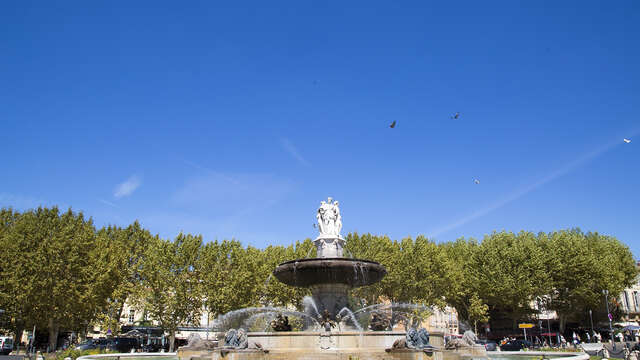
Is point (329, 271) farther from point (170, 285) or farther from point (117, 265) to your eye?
point (117, 265)

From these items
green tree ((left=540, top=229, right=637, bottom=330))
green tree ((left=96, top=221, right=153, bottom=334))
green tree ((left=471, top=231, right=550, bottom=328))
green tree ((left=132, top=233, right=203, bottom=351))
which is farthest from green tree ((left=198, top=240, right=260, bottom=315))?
green tree ((left=540, top=229, right=637, bottom=330))

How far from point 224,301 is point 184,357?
16307 millimetres

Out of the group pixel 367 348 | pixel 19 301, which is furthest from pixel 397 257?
pixel 19 301

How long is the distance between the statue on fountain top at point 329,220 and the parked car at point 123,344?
706 inches

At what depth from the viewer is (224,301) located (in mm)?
31219

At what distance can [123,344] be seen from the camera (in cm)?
3052

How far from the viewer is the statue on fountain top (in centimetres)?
1991

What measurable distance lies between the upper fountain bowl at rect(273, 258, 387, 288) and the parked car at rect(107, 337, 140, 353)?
1722cm

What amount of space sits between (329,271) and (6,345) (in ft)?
98.3

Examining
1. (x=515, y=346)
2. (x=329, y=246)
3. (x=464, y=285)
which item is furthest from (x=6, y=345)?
(x=515, y=346)

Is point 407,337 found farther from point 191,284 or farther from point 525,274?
point 525,274

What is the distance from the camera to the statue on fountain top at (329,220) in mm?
19906

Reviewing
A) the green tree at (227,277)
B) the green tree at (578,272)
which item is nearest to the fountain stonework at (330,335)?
the green tree at (227,277)

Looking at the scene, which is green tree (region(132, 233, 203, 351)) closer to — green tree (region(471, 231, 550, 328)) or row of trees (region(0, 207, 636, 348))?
row of trees (region(0, 207, 636, 348))
